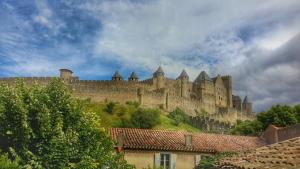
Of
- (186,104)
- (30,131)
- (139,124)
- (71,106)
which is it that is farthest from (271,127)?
(186,104)

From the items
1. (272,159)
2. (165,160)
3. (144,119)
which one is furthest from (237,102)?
(272,159)

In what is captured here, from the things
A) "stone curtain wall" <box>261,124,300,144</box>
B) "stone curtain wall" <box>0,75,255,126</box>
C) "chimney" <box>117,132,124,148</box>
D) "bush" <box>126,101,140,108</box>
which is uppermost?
"stone curtain wall" <box>0,75,255,126</box>

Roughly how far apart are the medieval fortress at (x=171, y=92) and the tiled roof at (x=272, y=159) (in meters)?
74.1

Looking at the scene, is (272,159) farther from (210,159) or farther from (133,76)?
(133,76)

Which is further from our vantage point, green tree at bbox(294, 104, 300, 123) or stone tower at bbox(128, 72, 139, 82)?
stone tower at bbox(128, 72, 139, 82)

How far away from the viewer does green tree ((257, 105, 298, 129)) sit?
61875 millimetres

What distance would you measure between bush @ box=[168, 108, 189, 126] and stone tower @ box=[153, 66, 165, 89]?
33.4ft

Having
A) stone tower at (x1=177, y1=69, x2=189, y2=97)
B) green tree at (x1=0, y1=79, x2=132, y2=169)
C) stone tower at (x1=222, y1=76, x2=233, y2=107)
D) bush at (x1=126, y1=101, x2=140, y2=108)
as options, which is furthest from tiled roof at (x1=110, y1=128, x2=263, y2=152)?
stone tower at (x1=222, y1=76, x2=233, y2=107)

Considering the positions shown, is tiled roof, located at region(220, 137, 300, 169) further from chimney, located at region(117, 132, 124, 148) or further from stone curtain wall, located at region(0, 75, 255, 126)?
stone curtain wall, located at region(0, 75, 255, 126)

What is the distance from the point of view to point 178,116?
102562mm

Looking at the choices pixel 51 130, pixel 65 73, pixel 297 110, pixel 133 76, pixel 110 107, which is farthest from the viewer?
pixel 133 76

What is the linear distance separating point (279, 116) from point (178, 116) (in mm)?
41324

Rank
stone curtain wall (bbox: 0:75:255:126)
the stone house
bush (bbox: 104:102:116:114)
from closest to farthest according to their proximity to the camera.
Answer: the stone house
bush (bbox: 104:102:116:114)
stone curtain wall (bbox: 0:75:255:126)

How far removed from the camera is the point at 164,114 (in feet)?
351
